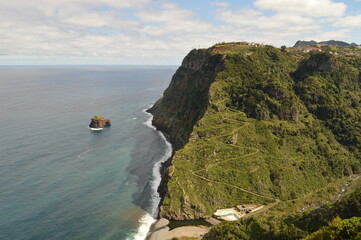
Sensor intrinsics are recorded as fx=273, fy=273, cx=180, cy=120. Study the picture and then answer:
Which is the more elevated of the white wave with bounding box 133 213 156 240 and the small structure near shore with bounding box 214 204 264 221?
the small structure near shore with bounding box 214 204 264 221

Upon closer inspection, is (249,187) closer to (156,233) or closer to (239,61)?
(156,233)

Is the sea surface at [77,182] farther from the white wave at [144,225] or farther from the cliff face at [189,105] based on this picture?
the cliff face at [189,105]

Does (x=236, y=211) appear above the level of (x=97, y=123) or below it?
below

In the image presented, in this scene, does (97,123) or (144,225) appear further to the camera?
(97,123)

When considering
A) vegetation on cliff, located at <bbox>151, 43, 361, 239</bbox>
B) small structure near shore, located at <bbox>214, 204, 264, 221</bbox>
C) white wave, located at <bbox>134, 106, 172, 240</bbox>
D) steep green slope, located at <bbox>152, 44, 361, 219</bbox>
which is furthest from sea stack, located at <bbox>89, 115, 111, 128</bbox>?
small structure near shore, located at <bbox>214, 204, 264, 221</bbox>

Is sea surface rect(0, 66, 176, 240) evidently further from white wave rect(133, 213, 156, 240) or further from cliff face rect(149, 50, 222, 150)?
cliff face rect(149, 50, 222, 150)

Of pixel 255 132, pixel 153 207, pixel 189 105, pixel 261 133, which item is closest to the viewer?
pixel 153 207

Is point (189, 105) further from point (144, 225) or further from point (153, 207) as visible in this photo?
point (144, 225)

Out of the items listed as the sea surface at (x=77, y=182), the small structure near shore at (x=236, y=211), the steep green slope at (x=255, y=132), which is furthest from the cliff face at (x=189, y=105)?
the small structure near shore at (x=236, y=211)

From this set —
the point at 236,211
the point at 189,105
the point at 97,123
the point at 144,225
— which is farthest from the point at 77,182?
the point at 189,105
